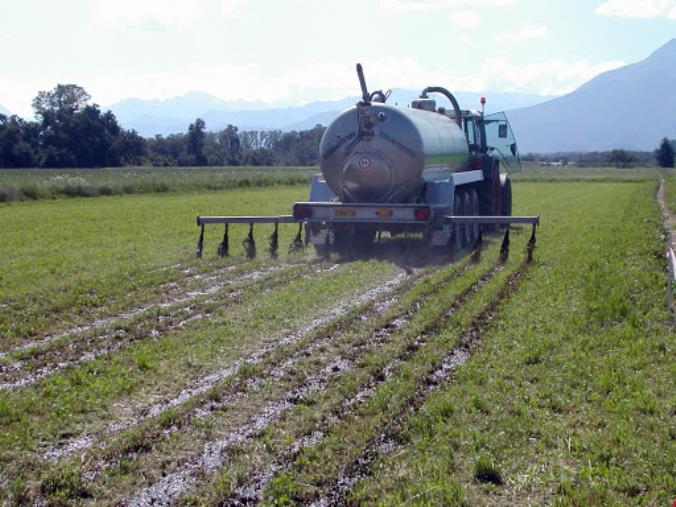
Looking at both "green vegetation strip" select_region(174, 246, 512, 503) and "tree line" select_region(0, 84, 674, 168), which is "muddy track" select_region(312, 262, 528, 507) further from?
"tree line" select_region(0, 84, 674, 168)

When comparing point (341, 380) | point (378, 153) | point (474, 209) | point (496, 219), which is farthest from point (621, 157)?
point (341, 380)

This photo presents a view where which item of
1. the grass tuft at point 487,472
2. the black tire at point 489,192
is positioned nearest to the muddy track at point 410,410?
the grass tuft at point 487,472

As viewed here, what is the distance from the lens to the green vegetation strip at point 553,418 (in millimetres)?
4477

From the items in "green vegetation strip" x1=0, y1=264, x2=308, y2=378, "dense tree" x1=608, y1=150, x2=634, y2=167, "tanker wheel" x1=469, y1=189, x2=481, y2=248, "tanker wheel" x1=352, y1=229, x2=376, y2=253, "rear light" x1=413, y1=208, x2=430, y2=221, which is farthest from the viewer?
"dense tree" x1=608, y1=150, x2=634, y2=167

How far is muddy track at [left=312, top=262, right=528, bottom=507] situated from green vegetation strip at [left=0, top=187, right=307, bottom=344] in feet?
14.2

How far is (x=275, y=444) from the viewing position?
5203 millimetres

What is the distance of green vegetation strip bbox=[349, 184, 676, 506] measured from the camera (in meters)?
4.48

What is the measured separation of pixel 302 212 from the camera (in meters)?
14.6

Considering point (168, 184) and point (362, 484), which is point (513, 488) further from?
point (168, 184)

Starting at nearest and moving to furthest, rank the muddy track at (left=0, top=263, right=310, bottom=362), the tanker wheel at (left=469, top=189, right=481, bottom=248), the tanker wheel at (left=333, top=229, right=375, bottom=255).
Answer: the muddy track at (left=0, top=263, right=310, bottom=362) < the tanker wheel at (left=333, top=229, right=375, bottom=255) < the tanker wheel at (left=469, top=189, right=481, bottom=248)

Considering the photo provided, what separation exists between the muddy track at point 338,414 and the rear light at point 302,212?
5567 millimetres

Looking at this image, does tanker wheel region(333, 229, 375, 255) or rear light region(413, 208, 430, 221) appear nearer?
rear light region(413, 208, 430, 221)

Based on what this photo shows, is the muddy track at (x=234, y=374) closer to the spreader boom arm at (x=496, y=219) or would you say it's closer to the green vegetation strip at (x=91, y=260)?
the green vegetation strip at (x=91, y=260)

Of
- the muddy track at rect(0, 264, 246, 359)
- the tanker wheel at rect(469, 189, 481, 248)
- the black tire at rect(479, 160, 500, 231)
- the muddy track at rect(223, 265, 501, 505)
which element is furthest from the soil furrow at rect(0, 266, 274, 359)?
the black tire at rect(479, 160, 500, 231)
